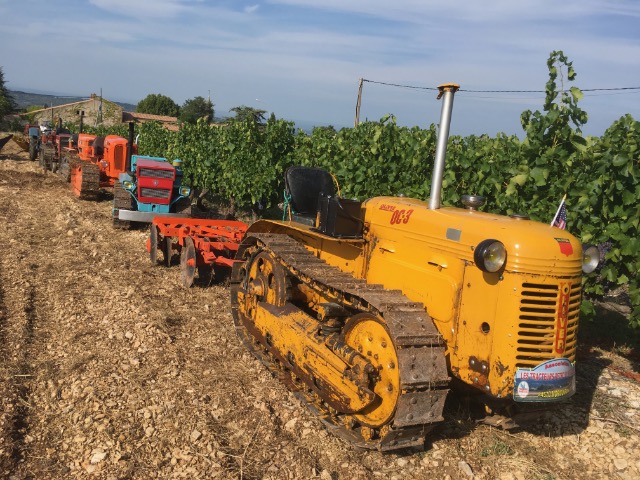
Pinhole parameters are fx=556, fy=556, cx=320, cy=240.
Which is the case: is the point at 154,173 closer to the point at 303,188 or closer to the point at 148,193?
the point at 148,193

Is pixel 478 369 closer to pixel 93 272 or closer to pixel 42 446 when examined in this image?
pixel 42 446

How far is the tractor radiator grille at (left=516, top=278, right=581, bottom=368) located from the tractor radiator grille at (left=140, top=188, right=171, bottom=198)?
10866 mm

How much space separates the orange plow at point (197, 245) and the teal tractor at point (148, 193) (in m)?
2.86

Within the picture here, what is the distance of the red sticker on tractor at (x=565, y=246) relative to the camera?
4.04m

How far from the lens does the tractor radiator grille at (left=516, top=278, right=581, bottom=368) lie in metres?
3.94

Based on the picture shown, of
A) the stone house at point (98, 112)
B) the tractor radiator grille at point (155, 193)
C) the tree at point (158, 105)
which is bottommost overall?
the tractor radiator grille at point (155, 193)

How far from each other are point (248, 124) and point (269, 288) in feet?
31.0

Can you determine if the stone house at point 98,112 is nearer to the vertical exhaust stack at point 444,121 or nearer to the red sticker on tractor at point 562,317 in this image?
the vertical exhaust stack at point 444,121

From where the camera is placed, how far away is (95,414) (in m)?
4.70

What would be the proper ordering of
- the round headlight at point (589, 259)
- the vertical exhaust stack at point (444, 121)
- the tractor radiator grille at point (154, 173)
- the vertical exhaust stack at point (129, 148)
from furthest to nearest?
1. the vertical exhaust stack at point (129, 148)
2. the tractor radiator grille at point (154, 173)
3. the vertical exhaust stack at point (444, 121)
4. the round headlight at point (589, 259)

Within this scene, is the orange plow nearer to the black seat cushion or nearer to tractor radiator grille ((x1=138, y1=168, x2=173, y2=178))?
the black seat cushion

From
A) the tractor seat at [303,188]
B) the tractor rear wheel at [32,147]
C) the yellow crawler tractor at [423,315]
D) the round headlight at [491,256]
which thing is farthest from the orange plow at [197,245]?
the tractor rear wheel at [32,147]

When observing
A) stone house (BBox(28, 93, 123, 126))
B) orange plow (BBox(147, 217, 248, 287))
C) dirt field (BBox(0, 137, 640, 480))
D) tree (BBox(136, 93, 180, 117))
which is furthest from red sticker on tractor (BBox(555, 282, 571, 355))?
tree (BBox(136, 93, 180, 117))

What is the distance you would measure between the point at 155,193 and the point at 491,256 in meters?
10.8
